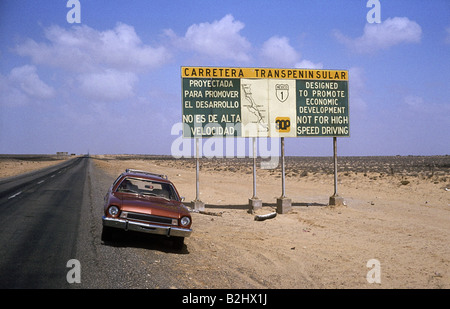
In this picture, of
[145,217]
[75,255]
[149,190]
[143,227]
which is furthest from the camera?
[149,190]

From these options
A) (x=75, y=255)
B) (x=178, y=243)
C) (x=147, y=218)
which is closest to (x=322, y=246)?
(x=178, y=243)

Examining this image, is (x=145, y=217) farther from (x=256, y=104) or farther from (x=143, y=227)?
(x=256, y=104)

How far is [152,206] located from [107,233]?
1187 mm

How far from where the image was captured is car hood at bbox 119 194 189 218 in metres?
8.09

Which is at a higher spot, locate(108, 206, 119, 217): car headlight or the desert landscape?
locate(108, 206, 119, 217): car headlight

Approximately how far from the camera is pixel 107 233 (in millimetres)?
8406

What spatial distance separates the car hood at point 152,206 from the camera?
26.6 ft

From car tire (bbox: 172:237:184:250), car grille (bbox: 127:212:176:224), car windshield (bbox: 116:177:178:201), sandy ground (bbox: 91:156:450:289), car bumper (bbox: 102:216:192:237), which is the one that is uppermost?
car windshield (bbox: 116:177:178:201)

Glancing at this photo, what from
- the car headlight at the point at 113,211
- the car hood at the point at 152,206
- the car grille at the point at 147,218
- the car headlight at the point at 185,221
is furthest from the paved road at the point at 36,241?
the car headlight at the point at 185,221

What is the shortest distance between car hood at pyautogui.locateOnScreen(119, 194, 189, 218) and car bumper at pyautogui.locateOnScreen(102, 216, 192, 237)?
0.89ft

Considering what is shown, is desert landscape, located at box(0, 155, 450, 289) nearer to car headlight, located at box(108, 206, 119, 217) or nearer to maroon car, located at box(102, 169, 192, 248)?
maroon car, located at box(102, 169, 192, 248)

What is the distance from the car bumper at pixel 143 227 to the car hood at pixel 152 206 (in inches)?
10.7

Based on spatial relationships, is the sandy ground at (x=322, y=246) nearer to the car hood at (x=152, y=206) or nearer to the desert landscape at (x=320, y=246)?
the desert landscape at (x=320, y=246)

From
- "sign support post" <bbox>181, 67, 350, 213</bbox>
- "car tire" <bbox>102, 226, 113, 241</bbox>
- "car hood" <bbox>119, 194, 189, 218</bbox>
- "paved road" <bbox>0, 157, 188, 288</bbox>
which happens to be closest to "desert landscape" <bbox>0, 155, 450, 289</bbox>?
"paved road" <bbox>0, 157, 188, 288</bbox>
